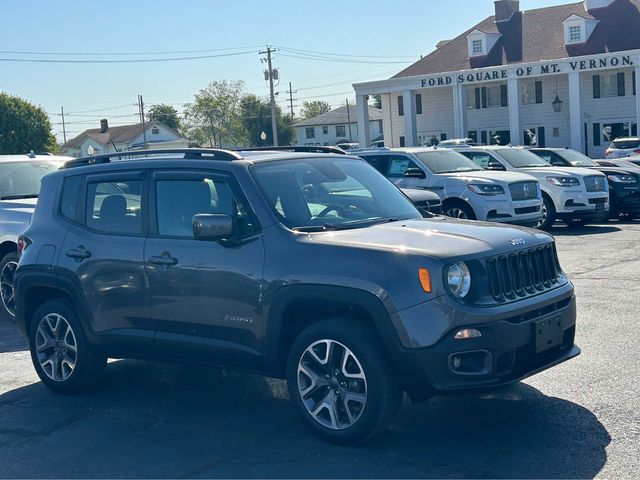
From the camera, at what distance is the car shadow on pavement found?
509 centimetres

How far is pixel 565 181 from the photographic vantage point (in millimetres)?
17922

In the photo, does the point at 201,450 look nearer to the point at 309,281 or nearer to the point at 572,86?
the point at 309,281

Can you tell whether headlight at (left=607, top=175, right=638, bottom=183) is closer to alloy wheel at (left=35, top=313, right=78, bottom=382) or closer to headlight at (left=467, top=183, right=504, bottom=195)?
headlight at (left=467, top=183, right=504, bottom=195)

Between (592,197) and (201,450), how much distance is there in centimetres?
1387

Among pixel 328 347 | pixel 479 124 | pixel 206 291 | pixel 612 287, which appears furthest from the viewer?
pixel 479 124

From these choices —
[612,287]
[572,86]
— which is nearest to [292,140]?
[572,86]

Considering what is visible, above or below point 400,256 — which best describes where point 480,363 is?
below

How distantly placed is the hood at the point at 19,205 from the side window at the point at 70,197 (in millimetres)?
3427

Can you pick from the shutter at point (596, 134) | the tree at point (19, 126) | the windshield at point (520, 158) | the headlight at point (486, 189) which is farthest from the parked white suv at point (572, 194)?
the tree at point (19, 126)

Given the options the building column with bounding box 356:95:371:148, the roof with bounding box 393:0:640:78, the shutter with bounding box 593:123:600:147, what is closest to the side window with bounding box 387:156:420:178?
the roof with bounding box 393:0:640:78

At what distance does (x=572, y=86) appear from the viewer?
144 feet

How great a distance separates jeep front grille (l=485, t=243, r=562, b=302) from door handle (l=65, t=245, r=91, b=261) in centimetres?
310

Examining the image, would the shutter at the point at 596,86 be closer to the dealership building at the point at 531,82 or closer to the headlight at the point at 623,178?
the dealership building at the point at 531,82

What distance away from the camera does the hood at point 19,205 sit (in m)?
10.5
